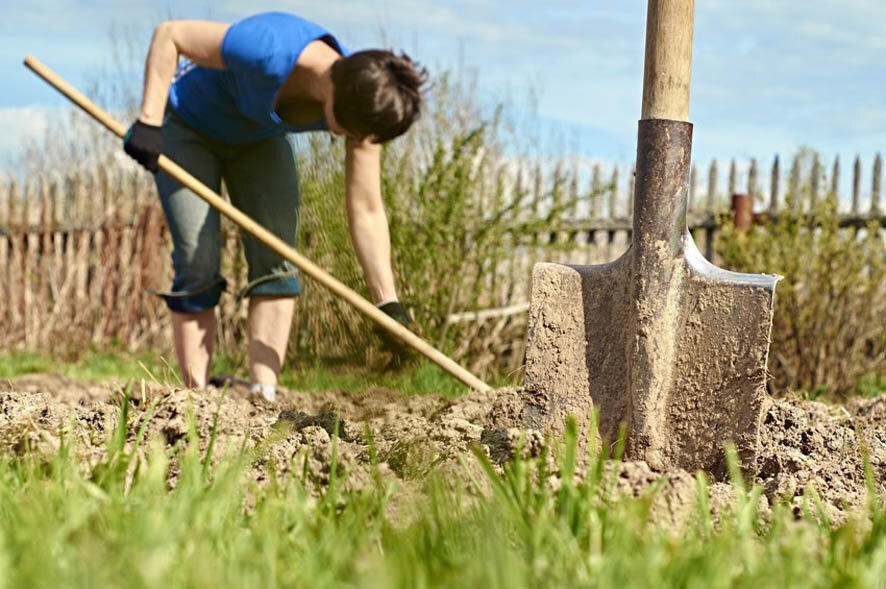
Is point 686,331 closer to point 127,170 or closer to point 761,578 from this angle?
point 761,578

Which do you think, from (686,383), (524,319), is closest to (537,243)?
(524,319)

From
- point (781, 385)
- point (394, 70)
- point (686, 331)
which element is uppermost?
point (394, 70)

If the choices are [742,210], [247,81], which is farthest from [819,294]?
[247,81]

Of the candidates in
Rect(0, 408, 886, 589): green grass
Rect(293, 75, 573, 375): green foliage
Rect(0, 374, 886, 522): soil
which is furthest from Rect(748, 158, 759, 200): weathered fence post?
Rect(0, 408, 886, 589): green grass

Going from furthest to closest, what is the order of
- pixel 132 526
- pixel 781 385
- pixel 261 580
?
pixel 781 385, pixel 132 526, pixel 261 580

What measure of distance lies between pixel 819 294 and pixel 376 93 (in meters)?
3.16

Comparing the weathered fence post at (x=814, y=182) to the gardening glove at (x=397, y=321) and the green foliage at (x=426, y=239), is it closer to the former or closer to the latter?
the green foliage at (x=426, y=239)

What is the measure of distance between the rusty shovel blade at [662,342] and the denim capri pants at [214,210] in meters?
1.72

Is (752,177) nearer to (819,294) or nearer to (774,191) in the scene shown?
(774,191)

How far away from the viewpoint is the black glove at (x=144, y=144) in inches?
118

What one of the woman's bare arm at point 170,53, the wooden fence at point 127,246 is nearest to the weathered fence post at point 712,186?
the wooden fence at point 127,246

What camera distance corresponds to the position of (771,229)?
5.15 meters

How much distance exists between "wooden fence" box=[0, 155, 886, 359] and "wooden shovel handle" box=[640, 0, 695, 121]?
3.24 metres

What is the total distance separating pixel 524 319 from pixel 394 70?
2.70 meters
